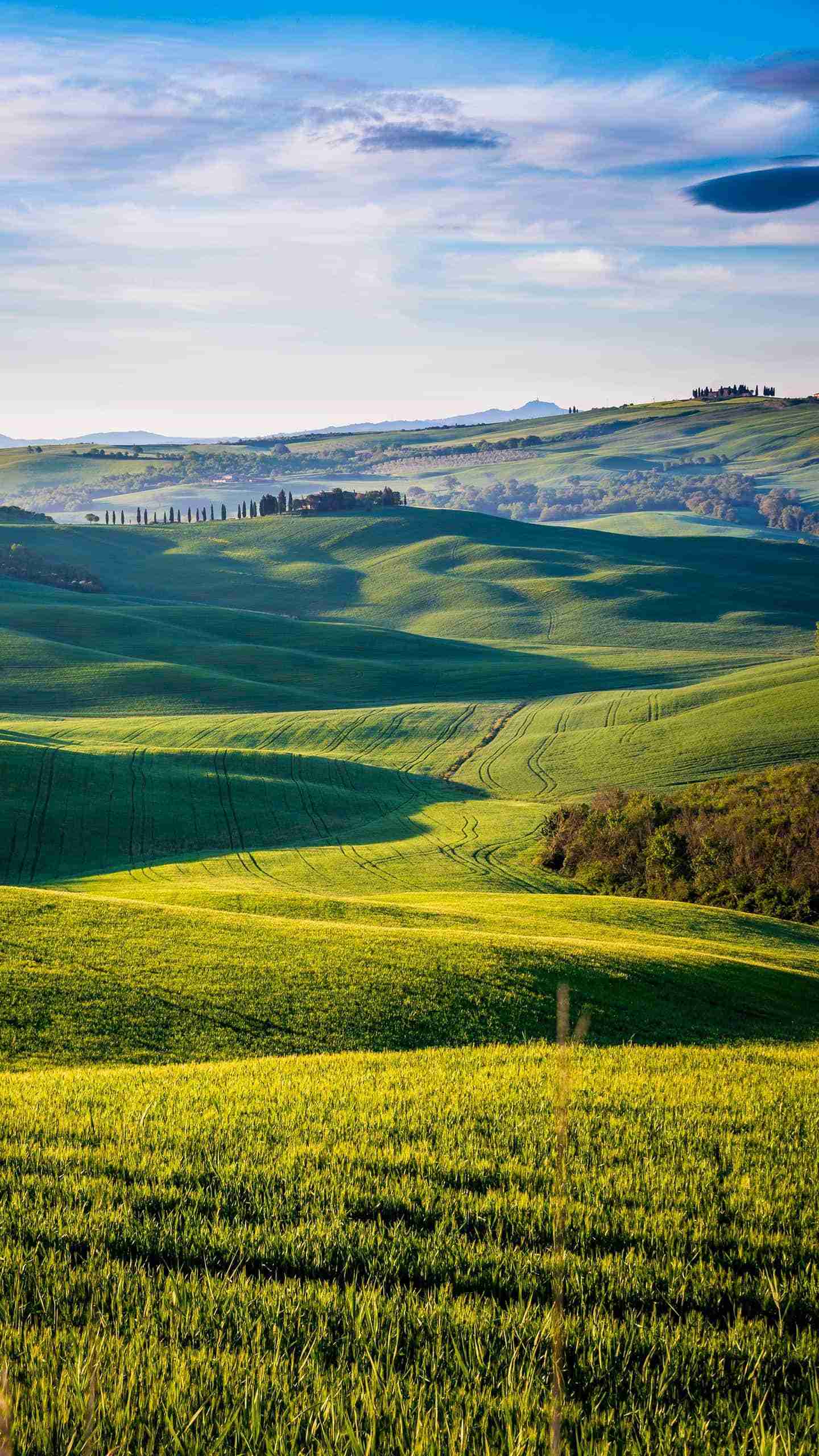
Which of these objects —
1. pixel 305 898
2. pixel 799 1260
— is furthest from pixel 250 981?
pixel 799 1260

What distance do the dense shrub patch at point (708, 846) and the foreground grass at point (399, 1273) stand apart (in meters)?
41.7

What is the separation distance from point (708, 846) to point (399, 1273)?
48356mm

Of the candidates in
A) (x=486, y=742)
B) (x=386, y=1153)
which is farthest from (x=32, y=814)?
(x=386, y=1153)

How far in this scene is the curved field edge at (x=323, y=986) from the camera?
714 inches

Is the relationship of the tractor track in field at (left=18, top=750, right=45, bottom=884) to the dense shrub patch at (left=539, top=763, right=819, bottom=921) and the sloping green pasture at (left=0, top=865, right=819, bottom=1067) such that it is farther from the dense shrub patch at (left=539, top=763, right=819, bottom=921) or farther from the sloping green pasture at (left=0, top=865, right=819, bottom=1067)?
the dense shrub patch at (left=539, top=763, right=819, bottom=921)

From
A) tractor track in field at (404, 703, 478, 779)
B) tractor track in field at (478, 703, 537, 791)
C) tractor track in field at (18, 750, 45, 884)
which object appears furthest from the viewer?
tractor track in field at (404, 703, 478, 779)

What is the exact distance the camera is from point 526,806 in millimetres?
69312

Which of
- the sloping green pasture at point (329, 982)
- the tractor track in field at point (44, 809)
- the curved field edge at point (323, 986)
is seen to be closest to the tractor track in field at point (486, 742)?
the tractor track in field at point (44, 809)

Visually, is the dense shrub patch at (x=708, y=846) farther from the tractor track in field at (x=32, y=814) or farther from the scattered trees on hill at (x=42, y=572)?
the scattered trees on hill at (x=42, y=572)

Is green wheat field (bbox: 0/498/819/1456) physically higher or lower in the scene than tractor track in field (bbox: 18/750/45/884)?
higher

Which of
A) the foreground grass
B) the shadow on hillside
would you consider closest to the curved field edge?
the foreground grass

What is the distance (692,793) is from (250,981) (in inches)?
1735

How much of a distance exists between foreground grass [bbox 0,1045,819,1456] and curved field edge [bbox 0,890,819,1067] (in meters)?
7.50

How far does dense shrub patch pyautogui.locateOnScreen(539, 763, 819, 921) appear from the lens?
49219 millimetres
